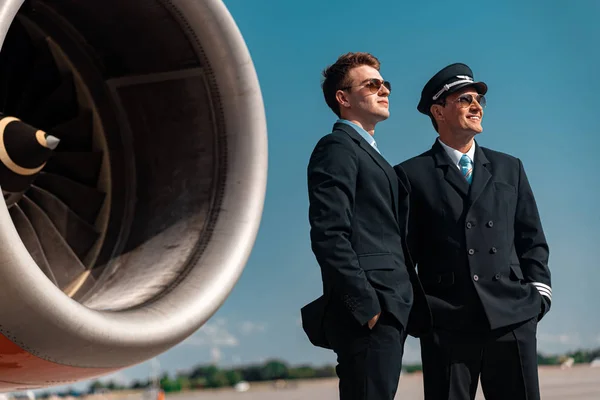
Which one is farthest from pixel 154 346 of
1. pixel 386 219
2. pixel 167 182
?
pixel 386 219

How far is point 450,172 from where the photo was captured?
10.9 feet

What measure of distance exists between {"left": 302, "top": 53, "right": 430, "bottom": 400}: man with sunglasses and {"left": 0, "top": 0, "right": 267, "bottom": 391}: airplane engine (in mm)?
1308

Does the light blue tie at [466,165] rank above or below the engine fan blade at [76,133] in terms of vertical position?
below

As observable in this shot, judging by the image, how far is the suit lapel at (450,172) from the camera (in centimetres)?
329

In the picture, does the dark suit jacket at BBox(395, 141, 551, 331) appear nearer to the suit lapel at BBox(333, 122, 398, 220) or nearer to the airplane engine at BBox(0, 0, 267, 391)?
the suit lapel at BBox(333, 122, 398, 220)

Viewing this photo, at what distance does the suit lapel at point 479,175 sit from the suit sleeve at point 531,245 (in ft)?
0.58

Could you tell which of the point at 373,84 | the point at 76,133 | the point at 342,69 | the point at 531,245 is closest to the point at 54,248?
the point at 76,133

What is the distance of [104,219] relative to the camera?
4.71 meters

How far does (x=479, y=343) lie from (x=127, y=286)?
1851mm

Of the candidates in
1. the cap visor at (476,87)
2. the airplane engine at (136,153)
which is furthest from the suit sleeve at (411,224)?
the airplane engine at (136,153)

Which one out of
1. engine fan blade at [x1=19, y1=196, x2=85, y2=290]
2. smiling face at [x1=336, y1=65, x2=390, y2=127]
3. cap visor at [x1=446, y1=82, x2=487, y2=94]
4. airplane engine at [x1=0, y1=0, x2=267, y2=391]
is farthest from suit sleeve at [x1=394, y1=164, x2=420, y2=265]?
engine fan blade at [x1=19, y1=196, x2=85, y2=290]

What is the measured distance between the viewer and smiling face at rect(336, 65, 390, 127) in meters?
3.12

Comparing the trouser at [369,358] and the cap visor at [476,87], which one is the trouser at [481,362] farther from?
the cap visor at [476,87]

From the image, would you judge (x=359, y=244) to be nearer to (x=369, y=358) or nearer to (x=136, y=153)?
(x=369, y=358)
